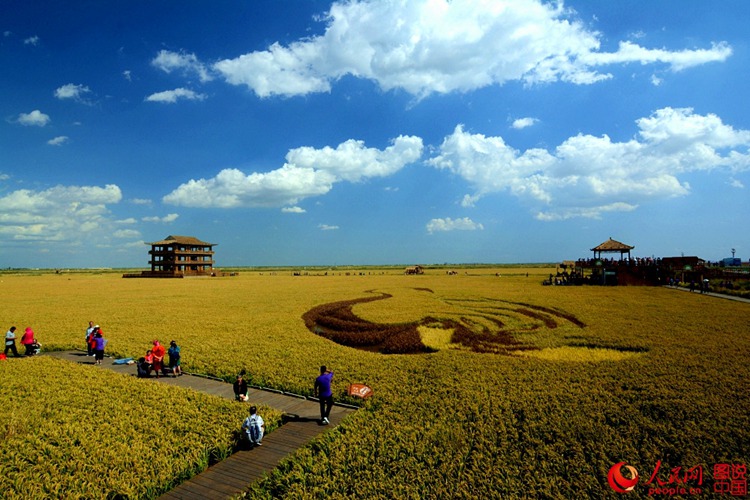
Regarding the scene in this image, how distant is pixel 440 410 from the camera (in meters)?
14.5

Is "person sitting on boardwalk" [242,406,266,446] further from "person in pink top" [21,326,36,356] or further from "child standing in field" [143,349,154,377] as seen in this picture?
"person in pink top" [21,326,36,356]

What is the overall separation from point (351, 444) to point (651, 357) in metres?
18.5

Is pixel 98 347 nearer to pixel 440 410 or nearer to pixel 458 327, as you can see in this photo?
pixel 440 410

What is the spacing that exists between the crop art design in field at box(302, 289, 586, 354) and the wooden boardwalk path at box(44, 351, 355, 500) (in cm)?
1056

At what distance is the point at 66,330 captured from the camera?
30312 mm

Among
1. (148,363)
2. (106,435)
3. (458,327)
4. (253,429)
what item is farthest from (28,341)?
(458,327)

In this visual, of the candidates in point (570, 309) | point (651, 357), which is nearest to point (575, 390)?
point (651, 357)

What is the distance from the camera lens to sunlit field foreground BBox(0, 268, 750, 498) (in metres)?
10.5

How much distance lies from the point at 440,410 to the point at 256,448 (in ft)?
22.0

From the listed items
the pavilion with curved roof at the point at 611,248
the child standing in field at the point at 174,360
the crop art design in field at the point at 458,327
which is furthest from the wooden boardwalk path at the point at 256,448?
the pavilion with curved roof at the point at 611,248

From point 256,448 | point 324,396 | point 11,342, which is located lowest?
point 256,448

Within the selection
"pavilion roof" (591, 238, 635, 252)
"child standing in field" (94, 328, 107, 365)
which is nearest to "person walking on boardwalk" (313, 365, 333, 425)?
"child standing in field" (94, 328, 107, 365)

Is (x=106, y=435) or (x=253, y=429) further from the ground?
(x=253, y=429)

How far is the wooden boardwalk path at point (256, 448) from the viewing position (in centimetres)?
1007
